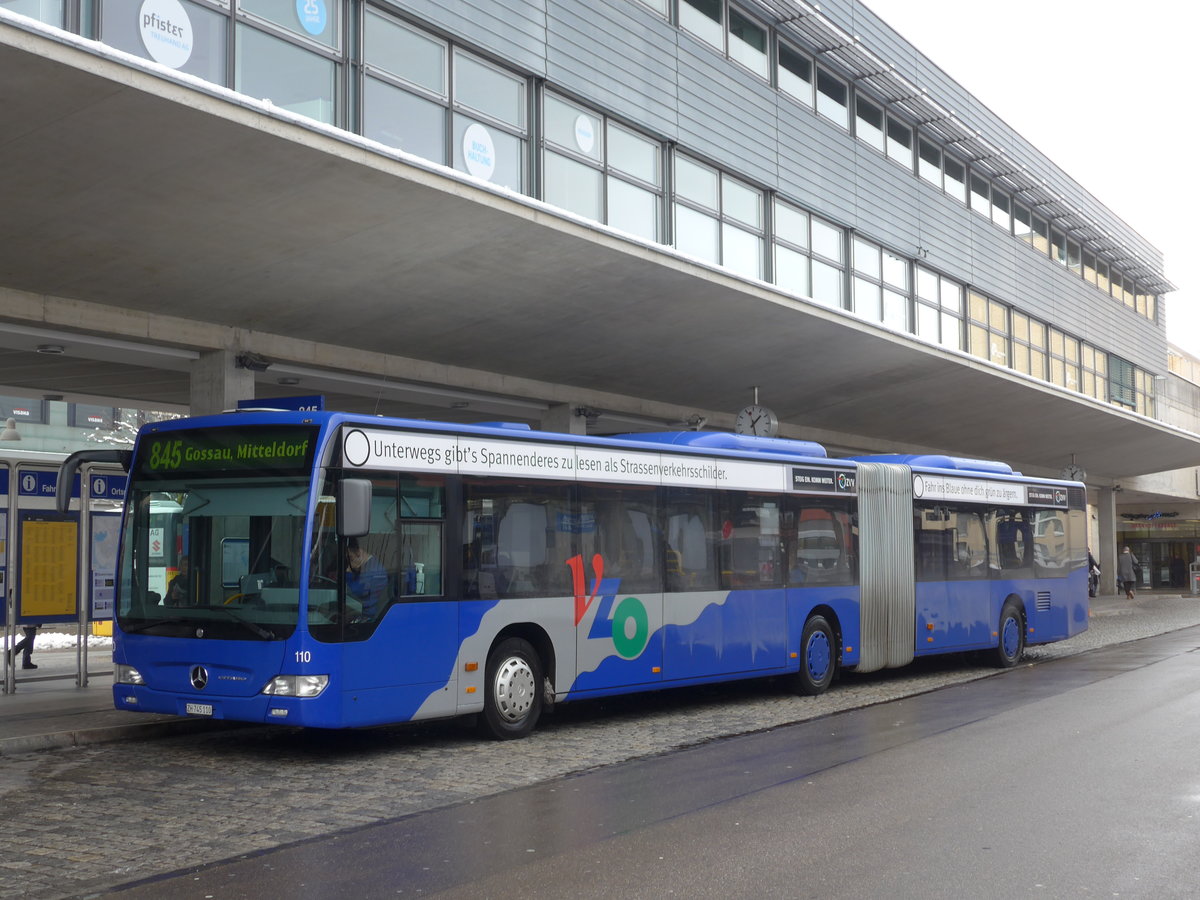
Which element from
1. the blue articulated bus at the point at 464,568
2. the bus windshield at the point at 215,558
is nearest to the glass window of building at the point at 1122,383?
the blue articulated bus at the point at 464,568

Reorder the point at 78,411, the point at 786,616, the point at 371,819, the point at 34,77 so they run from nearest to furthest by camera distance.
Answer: the point at 371,819
the point at 34,77
the point at 786,616
the point at 78,411

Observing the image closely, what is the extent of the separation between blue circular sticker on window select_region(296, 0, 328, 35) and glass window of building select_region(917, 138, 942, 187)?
17.6 m

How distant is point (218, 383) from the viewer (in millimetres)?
15805

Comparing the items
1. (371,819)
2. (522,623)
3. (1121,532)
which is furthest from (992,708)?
(1121,532)

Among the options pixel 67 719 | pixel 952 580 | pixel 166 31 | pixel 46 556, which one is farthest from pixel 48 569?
pixel 952 580

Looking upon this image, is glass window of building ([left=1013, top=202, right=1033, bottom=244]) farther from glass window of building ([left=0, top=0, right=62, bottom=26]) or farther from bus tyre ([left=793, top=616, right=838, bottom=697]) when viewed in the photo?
glass window of building ([left=0, top=0, right=62, bottom=26])

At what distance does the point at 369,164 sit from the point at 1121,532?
59.1 m

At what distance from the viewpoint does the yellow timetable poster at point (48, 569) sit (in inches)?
587

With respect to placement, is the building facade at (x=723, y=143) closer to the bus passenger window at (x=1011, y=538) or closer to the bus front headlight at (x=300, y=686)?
the bus passenger window at (x=1011, y=538)

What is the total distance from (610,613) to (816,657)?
4.04m

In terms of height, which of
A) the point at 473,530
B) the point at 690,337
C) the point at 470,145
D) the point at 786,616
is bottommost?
the point at 786,616

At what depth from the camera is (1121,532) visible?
64.2 m

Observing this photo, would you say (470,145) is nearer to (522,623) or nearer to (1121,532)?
(522,623)

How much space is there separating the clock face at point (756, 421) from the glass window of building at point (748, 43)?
5855mm
